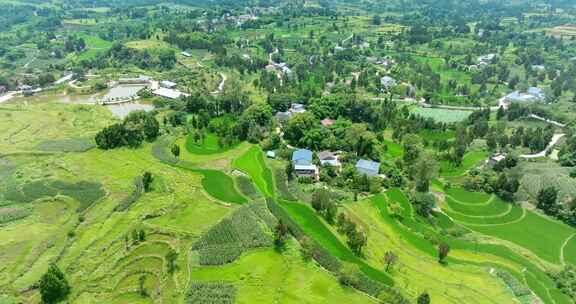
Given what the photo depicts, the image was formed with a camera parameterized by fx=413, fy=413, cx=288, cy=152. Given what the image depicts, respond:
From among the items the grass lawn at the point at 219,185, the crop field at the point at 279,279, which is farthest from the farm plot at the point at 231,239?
the grass lawn at the point at 219,185

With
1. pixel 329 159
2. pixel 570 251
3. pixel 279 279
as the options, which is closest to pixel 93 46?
pixel 329 159

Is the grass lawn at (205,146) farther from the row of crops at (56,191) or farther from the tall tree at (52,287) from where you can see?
the tall tree at (52,287)

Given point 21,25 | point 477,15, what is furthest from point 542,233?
point 21,25

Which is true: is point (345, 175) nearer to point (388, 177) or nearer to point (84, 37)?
point (388, 177)

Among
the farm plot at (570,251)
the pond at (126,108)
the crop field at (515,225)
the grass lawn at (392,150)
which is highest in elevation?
the pond at (126,108)

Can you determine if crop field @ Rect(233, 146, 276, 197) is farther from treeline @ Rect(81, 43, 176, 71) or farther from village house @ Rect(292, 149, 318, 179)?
treeline @ Rect(81, 43, 176, 71)

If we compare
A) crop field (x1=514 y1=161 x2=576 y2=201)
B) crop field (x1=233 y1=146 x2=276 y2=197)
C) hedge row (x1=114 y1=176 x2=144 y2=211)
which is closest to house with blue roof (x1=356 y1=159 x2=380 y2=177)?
crop field (x1=233 y1=146 x2=276 y2=197)

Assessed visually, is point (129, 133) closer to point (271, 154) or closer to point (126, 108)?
point (271, 154)
